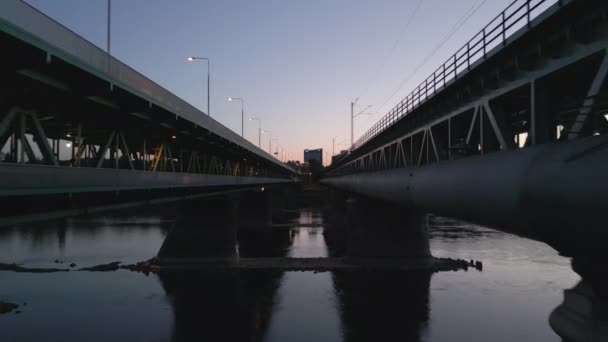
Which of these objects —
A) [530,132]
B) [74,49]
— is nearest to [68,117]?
[74,49]

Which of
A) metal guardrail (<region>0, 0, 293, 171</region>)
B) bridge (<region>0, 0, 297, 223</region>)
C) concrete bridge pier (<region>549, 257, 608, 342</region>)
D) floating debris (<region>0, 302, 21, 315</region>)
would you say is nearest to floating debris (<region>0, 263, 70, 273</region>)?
floating debris (<region>0, 302, 21, 315</region>)

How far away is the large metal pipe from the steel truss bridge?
0.02m

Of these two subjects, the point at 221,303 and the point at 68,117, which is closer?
the point at 68,117

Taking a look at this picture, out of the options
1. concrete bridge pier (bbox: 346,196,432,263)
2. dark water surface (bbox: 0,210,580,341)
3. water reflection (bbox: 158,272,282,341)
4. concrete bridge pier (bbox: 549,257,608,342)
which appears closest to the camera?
concrete bridge pier (bbox: 549,257,608,342)

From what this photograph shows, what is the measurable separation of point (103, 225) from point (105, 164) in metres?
65.8

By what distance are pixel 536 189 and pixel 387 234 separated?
37224 millimetres

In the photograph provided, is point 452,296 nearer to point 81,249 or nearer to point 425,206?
point 425,206

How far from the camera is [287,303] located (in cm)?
3195

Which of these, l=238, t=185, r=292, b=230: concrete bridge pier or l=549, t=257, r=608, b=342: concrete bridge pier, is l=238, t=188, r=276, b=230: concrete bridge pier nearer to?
l=238, t=185, r=292, b=230: concrete bridge pier

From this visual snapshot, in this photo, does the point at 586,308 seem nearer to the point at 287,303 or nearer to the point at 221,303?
the point at 287,303

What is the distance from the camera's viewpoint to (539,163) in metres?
7.32

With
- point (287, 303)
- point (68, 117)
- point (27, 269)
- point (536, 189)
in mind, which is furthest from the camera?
point (27, 269)

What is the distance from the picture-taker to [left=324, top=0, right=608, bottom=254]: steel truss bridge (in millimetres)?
6629

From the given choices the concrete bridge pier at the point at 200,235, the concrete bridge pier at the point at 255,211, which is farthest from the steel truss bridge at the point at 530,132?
the concrete bridge pier at the point at 255,211
